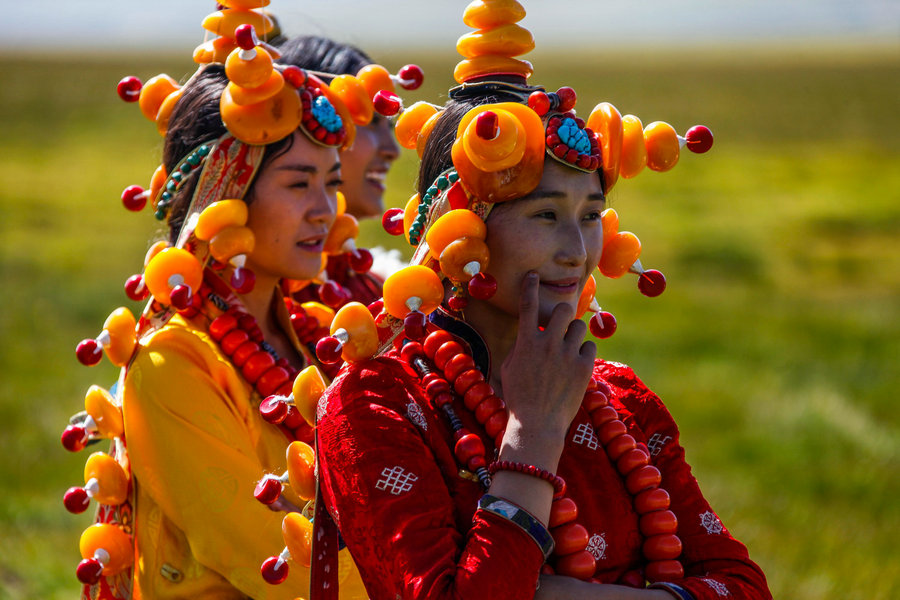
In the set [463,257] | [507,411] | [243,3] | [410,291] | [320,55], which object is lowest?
[507,411]

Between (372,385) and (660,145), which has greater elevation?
(660,145)

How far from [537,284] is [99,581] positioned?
2228 millimetres

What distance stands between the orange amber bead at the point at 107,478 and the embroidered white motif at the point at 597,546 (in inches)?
74.6

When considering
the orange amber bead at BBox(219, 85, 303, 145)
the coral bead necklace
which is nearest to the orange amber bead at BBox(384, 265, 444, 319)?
the coral bead necklace

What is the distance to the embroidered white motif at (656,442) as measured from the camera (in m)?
3.08

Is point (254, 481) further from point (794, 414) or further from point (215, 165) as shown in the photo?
point (794, 414)

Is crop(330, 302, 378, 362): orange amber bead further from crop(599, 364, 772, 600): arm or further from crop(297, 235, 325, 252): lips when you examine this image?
crop(297, 235, 325, 252): lips

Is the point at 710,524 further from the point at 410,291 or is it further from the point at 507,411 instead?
the point at 410,291

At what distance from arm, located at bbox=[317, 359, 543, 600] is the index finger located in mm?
346

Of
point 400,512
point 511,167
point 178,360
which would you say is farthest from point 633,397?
point 178,360

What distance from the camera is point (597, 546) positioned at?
2.78 meters

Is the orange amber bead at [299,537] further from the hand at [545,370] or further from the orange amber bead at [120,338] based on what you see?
the orange amber bead at [120,338]

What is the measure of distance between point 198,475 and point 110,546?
0.58 m

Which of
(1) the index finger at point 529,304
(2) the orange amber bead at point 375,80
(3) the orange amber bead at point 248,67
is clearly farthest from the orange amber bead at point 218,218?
(1) the index finger at point 529,304
